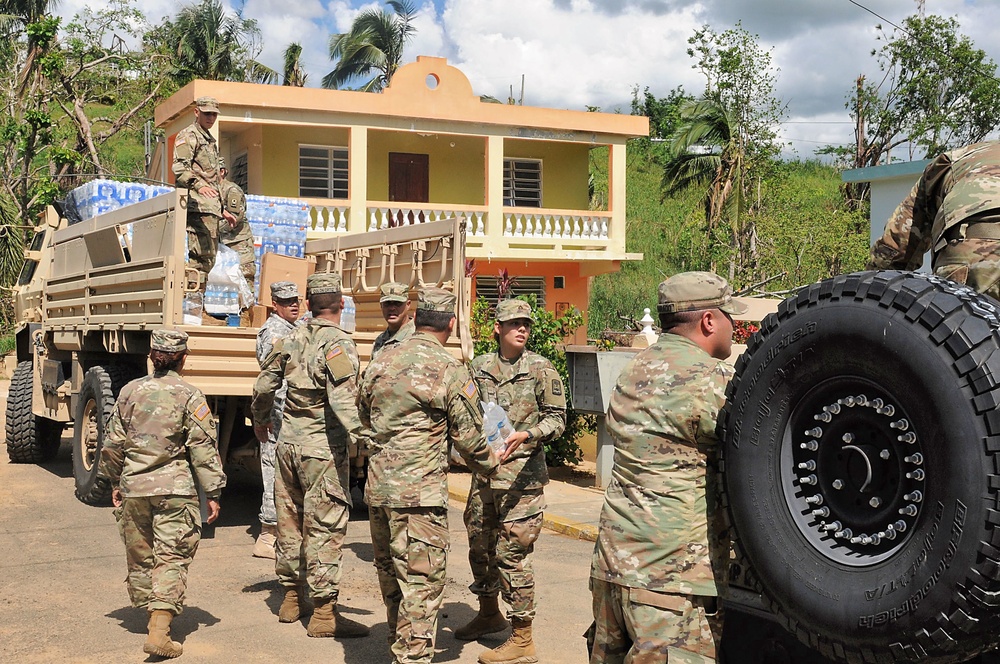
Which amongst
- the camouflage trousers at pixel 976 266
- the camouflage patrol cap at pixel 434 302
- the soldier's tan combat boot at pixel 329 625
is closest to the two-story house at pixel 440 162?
the soldier's tan combat boot at pixel 329 625

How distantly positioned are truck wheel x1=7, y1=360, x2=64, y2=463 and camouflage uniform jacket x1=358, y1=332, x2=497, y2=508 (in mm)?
7577

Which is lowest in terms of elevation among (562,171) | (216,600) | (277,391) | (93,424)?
(216,600)

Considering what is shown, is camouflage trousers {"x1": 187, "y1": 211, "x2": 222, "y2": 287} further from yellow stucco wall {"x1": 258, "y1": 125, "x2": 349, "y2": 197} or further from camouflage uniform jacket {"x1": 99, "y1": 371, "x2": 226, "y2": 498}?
yellow stucco wall {"x1": 258, "y1": 125, "x2": 349, "y2": 197}

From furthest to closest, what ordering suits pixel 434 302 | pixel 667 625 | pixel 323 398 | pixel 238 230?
pixel 238 230
pixel 323 398
pixel 434 302
pixel 667 625

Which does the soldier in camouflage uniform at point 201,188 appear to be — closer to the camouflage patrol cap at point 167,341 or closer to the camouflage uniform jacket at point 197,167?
the camouflage uniform jacket at point 197,167

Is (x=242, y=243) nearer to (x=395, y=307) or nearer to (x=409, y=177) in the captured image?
(x=395, y=307)

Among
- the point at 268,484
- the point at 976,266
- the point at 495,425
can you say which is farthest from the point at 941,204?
the point at 268,484

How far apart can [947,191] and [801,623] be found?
1355 mm

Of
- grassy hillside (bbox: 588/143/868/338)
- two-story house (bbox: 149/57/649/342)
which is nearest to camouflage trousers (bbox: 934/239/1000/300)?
two-story house (bbox: 149/57/649/342)

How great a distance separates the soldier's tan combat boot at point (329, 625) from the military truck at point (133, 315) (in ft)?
7.59

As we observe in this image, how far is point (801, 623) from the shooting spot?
8.55ft

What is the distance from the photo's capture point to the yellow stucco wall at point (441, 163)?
75.8 feet

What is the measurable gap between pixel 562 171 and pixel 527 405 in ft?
65.3

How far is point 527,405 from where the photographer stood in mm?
5242
